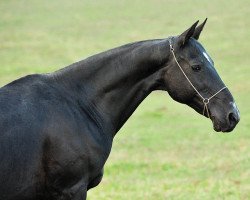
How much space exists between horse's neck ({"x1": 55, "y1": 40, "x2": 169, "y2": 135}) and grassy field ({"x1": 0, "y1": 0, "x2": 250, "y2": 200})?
4.69m

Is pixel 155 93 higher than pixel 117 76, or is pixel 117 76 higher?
pixel 117 76

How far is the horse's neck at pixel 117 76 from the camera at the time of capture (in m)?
7.16

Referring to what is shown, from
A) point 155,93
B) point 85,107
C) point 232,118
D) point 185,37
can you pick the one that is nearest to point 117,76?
point 85,107

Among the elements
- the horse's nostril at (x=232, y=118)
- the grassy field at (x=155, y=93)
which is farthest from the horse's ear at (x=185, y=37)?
the grassy field at (x=155, y=93)

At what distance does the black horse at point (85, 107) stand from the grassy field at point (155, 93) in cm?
466

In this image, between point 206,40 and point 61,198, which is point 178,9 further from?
point 61,198

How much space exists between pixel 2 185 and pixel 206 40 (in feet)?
119

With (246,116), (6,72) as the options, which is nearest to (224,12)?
(6,72)

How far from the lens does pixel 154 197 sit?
38.3 feet

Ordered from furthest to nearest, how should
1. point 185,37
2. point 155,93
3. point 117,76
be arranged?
1. point 155,93
2. point 117,76
3. point 185,37

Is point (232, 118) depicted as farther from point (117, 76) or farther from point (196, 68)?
point (117, 76)

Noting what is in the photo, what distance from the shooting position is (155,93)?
102ft

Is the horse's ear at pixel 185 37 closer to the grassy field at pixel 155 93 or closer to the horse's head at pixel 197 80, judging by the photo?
the horse's head at pixel 197 80

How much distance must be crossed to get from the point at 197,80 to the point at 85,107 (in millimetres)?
1223
